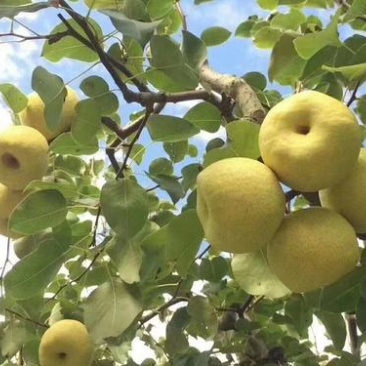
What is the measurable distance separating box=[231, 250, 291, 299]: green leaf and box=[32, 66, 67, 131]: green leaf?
336mm

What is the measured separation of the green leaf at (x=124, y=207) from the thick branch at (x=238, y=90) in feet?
0.62

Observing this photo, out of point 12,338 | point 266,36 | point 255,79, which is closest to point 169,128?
point 255,79

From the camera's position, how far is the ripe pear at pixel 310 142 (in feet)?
2.59

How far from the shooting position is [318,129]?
810 mm

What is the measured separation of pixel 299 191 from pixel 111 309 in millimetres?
397

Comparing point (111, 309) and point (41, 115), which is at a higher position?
point (41, 115)

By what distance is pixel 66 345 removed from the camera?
1.30m

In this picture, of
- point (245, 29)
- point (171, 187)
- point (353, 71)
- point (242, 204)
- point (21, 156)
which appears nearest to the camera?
point (242, 204)

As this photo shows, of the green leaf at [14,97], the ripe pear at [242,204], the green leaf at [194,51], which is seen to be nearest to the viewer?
the ripe pear at [242,204]

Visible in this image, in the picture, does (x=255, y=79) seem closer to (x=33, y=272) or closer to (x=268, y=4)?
(x=268, y=4)

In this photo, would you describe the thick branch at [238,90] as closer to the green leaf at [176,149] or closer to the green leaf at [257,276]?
the green leaf at [257,276]

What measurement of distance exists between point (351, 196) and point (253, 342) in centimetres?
75

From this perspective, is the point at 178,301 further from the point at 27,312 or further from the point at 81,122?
the point at 81,122

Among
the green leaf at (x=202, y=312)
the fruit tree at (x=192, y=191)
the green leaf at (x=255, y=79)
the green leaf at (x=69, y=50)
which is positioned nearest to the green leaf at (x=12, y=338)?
the fruit tree at (x=192, y=191)
